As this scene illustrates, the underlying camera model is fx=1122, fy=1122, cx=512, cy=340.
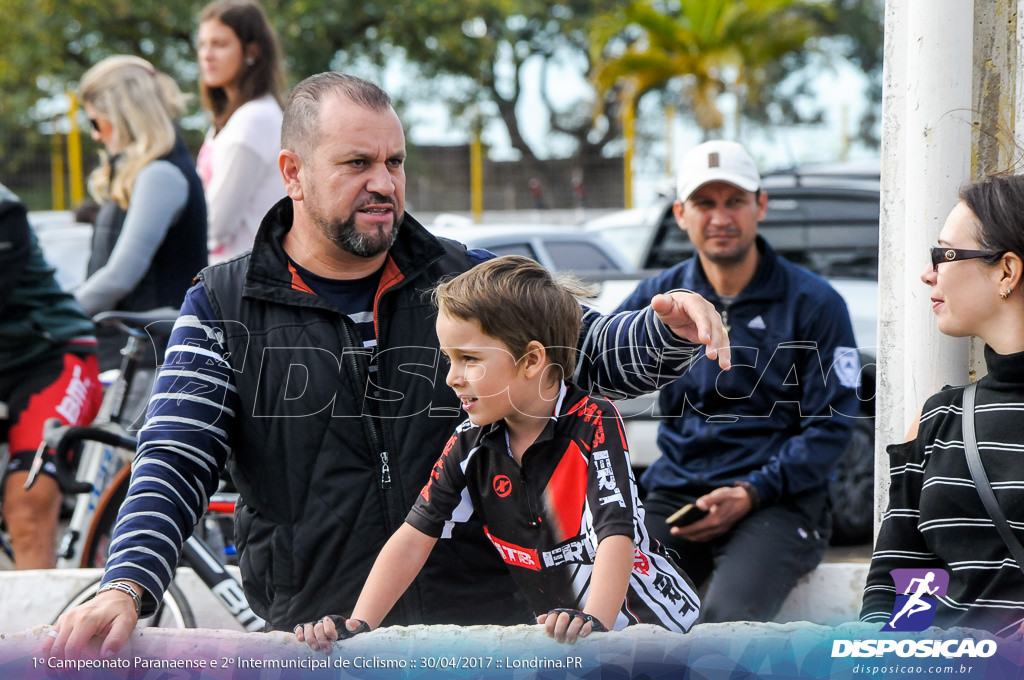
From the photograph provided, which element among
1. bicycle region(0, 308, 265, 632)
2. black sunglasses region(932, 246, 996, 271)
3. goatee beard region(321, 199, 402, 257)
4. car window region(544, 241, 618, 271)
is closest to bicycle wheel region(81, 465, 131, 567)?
bicycle region(0, 308, 265, 632)

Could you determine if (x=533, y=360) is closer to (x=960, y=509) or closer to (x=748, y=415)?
(x=960, y=509)

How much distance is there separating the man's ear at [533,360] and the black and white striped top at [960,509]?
28.2 inches

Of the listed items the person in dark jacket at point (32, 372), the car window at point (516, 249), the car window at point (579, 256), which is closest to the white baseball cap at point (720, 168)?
the person in dark jacket at point (32, 372)

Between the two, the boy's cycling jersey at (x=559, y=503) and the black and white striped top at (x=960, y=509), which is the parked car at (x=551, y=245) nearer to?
the boy's cycling jersey at (x=559, y=503)

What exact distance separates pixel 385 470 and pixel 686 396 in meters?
1.35

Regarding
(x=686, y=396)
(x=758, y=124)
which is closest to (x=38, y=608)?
(x=686, y=396)

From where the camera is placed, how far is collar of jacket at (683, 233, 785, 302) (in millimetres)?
3592

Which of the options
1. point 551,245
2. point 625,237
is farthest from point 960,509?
point 625,237

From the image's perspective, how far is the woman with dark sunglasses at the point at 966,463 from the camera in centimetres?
199

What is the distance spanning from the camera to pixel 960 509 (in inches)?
79.6

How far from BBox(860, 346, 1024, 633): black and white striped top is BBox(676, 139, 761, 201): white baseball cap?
1695 mm

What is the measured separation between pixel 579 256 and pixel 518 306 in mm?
5687

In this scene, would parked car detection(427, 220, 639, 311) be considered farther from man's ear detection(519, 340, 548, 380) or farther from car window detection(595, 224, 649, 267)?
man's ear detection(519, 340, 548, 380)

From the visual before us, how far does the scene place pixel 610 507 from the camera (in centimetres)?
206
